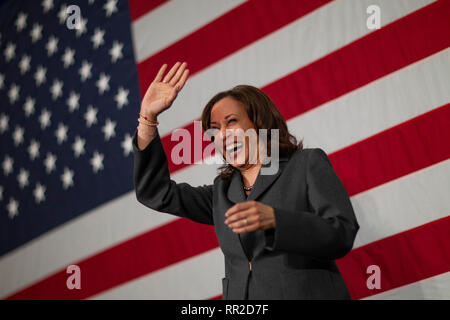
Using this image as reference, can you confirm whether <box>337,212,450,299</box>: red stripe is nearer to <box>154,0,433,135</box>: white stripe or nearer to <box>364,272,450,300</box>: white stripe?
<box>364,272,450,300</box>: white stripe

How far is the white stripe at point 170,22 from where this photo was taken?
193 cm

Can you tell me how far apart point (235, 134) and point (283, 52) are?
0.75 meters

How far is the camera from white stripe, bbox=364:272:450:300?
142cm

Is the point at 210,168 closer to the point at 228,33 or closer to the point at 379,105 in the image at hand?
the point at 228,33

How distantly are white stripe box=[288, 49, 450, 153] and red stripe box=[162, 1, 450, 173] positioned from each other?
27mm

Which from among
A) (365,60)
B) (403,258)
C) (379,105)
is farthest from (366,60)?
(403,258)

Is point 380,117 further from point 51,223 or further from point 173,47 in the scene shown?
point 51,223

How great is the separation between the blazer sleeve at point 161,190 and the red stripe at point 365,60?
2.09 ft

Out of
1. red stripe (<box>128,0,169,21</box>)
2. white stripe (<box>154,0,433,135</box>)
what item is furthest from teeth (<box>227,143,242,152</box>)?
red stripe (<box>128,0,169,21</box>)

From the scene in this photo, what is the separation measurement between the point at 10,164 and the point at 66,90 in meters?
0.49

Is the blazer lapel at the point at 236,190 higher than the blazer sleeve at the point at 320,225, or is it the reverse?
the blazer lapel at the point at 236,190

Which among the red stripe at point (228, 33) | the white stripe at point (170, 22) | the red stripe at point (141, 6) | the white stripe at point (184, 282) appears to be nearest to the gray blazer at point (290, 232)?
the white stripe at point (184, 282)

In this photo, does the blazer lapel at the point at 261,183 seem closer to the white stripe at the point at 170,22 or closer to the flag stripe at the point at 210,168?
the flag stripe at the point at 210,168

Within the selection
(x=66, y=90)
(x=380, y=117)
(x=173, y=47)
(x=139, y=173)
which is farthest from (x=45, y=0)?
(x=380, y=117)
